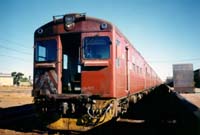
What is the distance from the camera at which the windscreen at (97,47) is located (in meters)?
7.76

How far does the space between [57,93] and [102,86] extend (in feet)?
5.40

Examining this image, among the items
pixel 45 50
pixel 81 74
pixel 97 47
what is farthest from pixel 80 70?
pixel 45 50

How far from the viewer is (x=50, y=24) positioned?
335 inches

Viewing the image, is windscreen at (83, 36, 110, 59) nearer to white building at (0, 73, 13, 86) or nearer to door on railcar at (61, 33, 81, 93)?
door on railcar at (61, 33, 81, 93)

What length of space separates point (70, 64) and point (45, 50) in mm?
1473

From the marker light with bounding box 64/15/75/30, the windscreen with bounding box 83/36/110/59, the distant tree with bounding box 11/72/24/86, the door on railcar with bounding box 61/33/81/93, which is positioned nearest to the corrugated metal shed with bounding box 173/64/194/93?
the door on railcar with bounding box 61/33/81/93

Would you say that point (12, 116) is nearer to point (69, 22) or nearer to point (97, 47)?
point (69, 22)

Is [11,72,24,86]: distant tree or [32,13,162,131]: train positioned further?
[11,72,24,86]: distant tree

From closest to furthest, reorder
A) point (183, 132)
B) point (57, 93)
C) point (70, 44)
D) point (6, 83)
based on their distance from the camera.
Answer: point (183, 132) < point (57, 93) < point (70, 44) < point (6, 83)

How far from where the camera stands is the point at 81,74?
780 cm

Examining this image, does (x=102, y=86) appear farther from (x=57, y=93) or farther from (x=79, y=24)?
(x=79, y=24)

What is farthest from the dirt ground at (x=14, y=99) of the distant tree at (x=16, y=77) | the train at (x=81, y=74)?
the distant tree at (x=16, y=77)

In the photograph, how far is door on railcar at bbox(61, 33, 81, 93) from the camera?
28.4 feet

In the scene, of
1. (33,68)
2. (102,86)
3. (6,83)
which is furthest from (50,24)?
(6,83)
